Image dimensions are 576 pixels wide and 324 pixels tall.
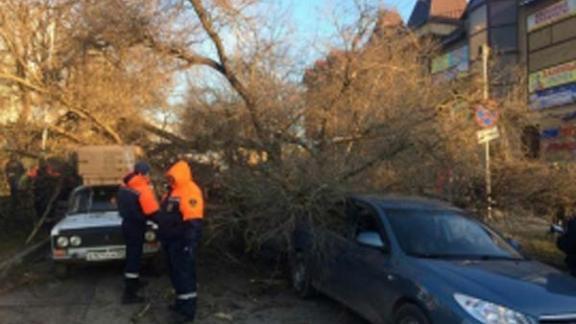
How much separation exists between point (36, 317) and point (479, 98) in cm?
852

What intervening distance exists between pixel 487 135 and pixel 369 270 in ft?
17.7

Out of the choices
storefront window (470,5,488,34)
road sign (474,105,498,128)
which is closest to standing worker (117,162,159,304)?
road sign (474,105,498,128)

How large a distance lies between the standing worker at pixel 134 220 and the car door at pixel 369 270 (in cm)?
282

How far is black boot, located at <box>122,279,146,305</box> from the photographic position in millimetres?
8087

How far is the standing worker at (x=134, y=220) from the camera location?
820cm

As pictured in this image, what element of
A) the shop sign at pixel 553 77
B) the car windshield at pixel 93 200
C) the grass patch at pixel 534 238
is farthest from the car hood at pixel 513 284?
the shop sign at pixel 553 77

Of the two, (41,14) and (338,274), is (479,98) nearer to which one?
(338,274)

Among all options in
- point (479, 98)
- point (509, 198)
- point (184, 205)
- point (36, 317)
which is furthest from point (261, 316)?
point (479, 98)

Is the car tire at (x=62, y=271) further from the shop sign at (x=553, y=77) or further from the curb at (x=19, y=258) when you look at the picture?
the shop sign at (x=553, y=77)

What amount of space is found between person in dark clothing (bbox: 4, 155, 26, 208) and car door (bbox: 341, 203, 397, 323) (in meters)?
8.52

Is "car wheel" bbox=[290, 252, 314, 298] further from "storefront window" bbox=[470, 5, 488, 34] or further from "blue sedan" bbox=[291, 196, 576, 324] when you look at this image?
"storefront window" bbox=[470, 5, 488, 34]

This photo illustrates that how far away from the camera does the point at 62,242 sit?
9.20 m

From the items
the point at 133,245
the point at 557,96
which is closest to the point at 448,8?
the point at 557,96

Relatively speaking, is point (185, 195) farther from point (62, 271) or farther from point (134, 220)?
point (62, 271)
